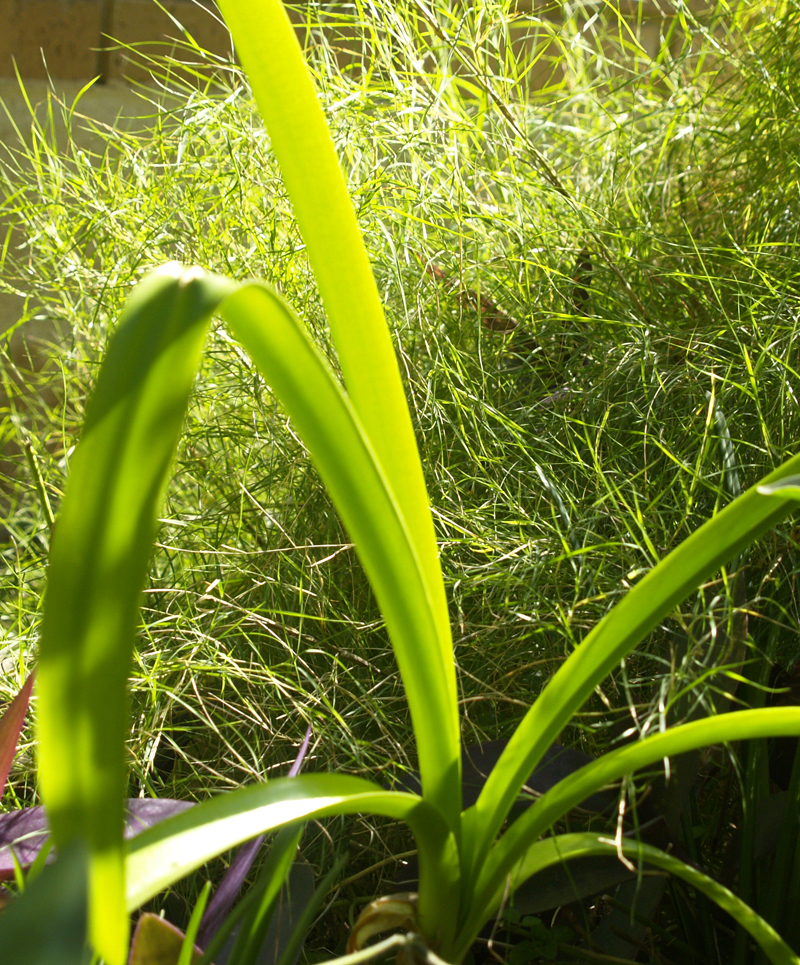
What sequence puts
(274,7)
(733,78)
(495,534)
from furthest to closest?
1. (733,78)
2. (495,534)
3. (274,7)

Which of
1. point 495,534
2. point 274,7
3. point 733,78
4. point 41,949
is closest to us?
point 41,949

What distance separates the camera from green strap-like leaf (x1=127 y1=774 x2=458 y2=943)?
0.21 m

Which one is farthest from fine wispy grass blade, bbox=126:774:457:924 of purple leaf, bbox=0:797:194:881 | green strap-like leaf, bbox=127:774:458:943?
purple leaf, bbox=0:797:194:881

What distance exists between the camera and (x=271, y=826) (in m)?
0.23

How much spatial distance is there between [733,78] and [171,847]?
0.63 metres

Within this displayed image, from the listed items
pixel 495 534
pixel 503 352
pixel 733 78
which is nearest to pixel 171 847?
pixel 495 534

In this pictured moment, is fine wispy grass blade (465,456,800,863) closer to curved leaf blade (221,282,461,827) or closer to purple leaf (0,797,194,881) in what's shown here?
curved leaf blade (221,282,461,827)

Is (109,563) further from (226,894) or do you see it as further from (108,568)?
(226,894)

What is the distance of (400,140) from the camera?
1.70 feet

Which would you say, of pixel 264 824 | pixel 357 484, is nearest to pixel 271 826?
pixel 264 824

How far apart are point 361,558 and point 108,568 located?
89mm

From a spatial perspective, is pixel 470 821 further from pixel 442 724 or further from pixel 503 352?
pixel 503 352

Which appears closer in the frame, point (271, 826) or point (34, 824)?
point (271, 826)

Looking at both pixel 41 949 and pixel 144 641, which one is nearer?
pixel 41 949
